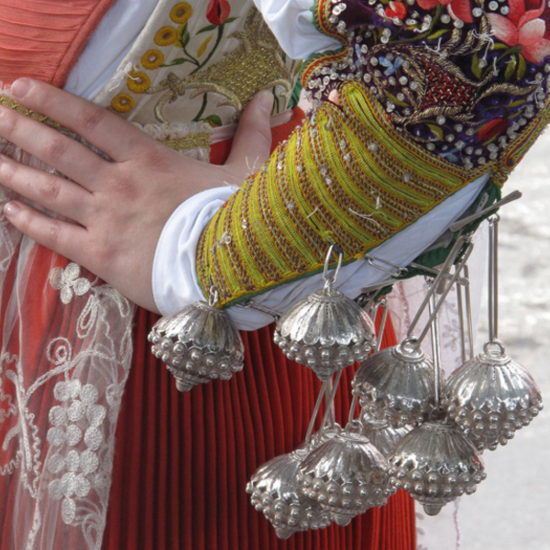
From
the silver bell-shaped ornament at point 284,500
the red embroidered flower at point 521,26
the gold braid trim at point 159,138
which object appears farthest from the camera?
the gold braid trim at point 159,138

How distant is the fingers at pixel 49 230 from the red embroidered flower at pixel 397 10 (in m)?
0.34

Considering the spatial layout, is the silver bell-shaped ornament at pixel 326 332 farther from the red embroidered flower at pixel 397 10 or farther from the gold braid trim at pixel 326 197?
the red embroidered flower at pixel 397 10

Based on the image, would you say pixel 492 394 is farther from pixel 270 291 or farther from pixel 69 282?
pixel 69 282

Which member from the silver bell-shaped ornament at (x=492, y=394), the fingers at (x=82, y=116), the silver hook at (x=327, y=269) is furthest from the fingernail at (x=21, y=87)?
the silver bell-shaped ornament at (x=492, y=394)

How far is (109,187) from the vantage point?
733 millimetres

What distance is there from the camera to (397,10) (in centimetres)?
56

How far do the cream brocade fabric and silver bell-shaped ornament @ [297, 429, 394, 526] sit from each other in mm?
201

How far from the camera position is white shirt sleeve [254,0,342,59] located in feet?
1.96

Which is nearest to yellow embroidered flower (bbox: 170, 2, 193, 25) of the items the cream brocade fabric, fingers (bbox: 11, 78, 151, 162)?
the cream brocade fabric

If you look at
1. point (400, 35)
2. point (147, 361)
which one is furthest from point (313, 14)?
point (147, 361)

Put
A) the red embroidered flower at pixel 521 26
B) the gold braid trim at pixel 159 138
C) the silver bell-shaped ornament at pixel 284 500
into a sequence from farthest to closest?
the gold braid trim at pixel 159 138 → the silver bell-shaped ornament at pixel 284 500 → the red embroidered flower at pixel 521 26

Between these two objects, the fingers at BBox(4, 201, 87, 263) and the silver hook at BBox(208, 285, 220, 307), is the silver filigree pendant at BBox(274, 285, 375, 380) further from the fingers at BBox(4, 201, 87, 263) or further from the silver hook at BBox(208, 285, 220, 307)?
the fingers at BBox(4, 201, 87, 263)

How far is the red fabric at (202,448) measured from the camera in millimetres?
751

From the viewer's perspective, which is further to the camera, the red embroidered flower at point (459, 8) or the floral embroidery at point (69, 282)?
the floral embroidery at point (69, 282)
